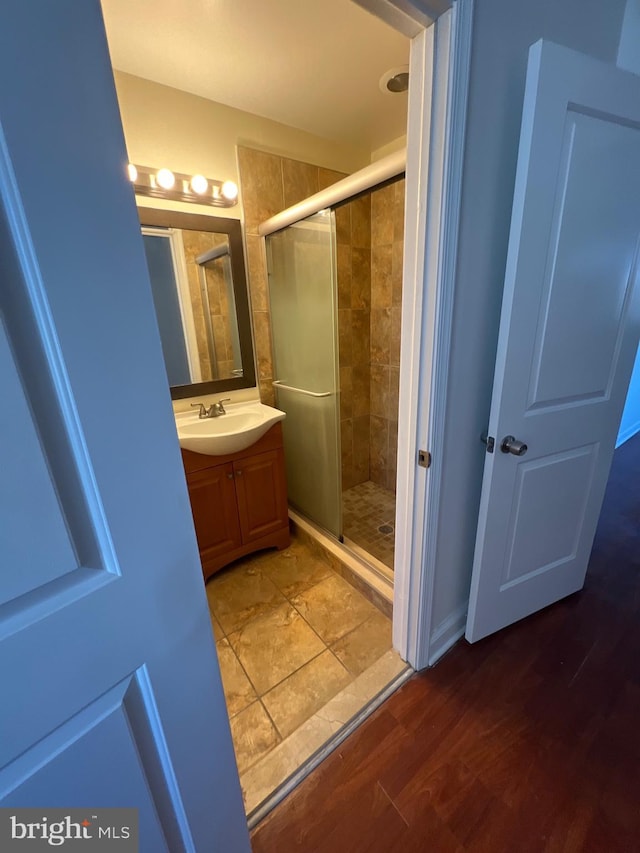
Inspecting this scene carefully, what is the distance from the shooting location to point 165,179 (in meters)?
1.61

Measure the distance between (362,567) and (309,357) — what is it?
44.7 inches

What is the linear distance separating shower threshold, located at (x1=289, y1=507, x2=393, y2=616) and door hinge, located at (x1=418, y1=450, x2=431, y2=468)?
31.7 inches

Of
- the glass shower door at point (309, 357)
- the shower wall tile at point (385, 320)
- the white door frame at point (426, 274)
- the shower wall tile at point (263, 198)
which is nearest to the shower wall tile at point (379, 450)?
the shower wall tile at point (385, 320)

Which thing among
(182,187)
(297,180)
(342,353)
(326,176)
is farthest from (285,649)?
A: (326,176)

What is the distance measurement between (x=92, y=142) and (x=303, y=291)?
156cm

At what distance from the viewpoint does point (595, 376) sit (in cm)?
128

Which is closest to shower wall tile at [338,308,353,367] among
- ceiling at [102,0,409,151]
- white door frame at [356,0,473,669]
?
ceiling at [102,0,409,151]

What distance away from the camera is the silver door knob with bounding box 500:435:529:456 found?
1154 mm

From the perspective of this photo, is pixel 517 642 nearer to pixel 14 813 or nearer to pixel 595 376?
pixel 595 376

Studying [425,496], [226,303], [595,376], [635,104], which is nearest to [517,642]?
[425,496]

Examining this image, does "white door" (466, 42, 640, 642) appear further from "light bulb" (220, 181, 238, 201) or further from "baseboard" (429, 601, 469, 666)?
"light bulb" (220, 181, 238, 201)

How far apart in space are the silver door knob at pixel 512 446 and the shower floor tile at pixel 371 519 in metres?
0.98
